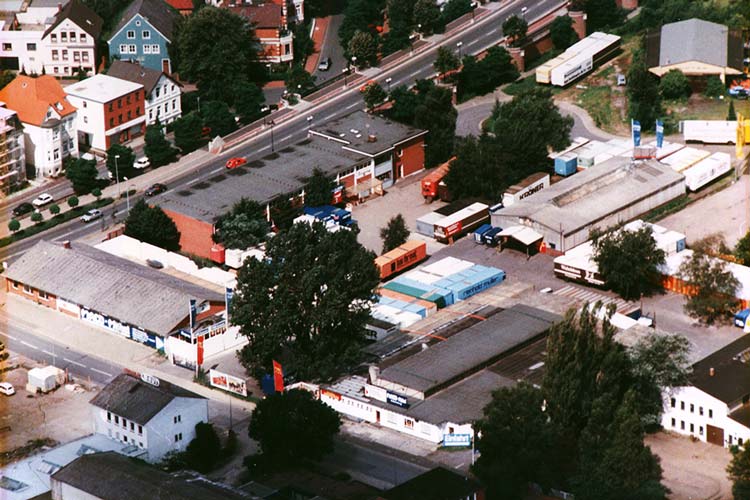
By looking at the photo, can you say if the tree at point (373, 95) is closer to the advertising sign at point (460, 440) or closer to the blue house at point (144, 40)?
the blue house at point (144, 40)

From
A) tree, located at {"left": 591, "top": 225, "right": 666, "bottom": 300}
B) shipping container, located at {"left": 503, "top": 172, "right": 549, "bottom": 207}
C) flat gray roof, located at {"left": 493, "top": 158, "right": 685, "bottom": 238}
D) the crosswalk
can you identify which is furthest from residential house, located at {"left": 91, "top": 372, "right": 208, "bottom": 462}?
shipping container, located at {"left": 503, "top": 172, "right": 549, "bottom": 207}

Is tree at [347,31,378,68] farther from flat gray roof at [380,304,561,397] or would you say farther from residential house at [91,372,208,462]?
residential house at [91,372,208,462]

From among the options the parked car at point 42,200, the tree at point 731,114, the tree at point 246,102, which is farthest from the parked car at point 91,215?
the tree at point 731,114

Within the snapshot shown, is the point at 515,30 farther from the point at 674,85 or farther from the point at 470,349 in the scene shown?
the point at 470,349

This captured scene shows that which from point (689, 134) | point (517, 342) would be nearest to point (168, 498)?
point (517, 342)

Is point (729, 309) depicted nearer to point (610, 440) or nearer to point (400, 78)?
point (610, 440)

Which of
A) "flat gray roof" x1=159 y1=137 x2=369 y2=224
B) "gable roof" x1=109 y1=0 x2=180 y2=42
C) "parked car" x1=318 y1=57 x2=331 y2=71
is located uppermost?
"gable roof" x1=109 y1=0 x2=180 y2=42

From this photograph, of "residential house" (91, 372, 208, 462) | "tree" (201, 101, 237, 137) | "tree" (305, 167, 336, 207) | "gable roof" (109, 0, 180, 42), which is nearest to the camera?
"residential house" (91, 372, 208, 462)
